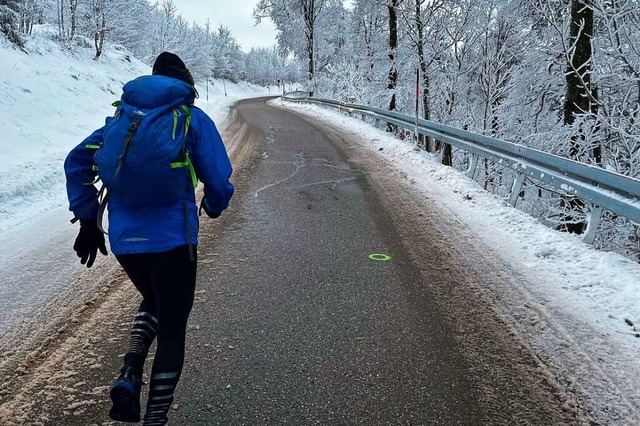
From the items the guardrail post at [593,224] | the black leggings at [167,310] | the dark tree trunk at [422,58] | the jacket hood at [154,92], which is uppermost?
the dark tree trunk at [422,58]

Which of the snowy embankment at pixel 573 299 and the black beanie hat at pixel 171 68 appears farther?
the snowy embankment at pixel 573 299

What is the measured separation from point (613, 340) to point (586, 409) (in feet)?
3.11

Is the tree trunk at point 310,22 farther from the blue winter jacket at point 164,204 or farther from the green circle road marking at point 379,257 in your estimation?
the blue winter jacket at point 164,204

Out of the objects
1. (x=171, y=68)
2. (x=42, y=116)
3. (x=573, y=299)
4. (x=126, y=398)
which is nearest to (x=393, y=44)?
(x=42, y=116)

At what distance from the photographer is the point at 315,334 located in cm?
331

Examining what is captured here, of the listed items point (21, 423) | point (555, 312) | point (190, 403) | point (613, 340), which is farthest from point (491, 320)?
point (21, 423)

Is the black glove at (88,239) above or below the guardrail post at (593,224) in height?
above

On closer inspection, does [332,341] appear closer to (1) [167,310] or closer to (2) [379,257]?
(1) [167,310]

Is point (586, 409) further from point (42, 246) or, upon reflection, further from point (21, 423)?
point (42, 246)

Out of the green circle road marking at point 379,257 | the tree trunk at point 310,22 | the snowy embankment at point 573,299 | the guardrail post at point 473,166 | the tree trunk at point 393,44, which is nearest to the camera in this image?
the snowy embankment at point 573,299

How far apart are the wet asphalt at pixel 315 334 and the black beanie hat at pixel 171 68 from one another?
180 cm

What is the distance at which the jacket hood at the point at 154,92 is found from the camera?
201 centimetres

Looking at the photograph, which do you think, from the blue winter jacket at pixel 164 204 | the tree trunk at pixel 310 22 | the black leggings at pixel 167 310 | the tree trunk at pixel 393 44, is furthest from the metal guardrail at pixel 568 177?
the tree trunk at pixel 310 22

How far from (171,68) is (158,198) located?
70 centimetres
